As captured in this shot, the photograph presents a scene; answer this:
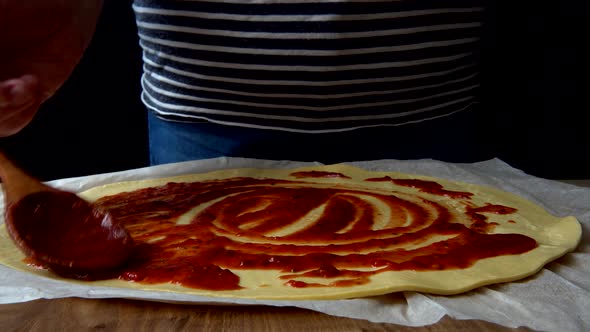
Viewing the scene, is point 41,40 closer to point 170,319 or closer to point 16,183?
point 16,183

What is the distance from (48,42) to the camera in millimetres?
921

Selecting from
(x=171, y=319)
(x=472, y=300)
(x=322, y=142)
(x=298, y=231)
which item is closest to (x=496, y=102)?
(x=322, y=142)

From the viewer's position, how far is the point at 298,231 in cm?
88

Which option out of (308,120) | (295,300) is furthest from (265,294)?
(308,120)

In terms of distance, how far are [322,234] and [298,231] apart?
0.11 ft

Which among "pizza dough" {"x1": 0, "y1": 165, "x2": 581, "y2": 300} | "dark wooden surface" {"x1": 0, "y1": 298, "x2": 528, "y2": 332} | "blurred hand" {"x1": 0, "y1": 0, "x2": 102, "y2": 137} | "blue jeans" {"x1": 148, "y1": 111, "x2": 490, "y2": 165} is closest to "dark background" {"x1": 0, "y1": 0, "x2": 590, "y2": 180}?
"blue jeans" {"x1": 148, "y1": 111, "x2": 490, "y2": 165}

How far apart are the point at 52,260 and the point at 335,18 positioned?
22.8 inches

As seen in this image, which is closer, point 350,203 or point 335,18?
point 350,203

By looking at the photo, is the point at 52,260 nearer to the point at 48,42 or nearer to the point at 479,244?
the point at 48,42

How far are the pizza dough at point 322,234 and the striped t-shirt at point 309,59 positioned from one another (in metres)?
0.11

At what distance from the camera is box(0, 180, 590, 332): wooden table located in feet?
2.06

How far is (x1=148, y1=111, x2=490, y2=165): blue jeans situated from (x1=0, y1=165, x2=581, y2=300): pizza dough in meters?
0.06

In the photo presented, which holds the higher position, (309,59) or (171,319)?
(309,59)

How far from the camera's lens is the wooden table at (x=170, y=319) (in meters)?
0.63
